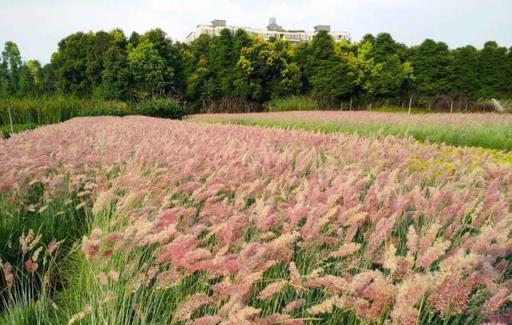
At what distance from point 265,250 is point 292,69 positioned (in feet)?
112

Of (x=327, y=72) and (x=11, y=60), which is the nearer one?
(x=327, y=72)

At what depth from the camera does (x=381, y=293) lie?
A: 132 cm

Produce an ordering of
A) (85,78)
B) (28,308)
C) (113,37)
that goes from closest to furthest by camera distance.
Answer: (28,308) → (113,37) → (85,78)

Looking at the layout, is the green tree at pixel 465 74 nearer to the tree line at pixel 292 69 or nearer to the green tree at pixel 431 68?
the tree line at pixel 292 69

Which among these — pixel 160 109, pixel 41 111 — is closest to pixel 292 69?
pixel 160 109

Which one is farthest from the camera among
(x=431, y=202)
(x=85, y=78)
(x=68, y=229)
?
(x=85, y=78)

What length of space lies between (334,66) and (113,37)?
689 inches

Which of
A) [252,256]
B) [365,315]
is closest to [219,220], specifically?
[252,256]

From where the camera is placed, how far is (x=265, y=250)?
1.53 m

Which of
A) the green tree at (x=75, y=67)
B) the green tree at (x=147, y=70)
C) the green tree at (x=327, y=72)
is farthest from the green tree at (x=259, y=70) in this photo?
the green tree at (x=75, y=67)

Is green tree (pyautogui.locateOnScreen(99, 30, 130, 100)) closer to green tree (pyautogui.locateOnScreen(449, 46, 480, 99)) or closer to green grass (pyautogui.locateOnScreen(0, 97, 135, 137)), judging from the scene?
green grass (pyautogui.locateOnScreen(0, 97, 135, 137))

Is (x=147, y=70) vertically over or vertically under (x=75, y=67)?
under

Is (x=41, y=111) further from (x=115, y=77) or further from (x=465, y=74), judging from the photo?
(x=465, y=74)

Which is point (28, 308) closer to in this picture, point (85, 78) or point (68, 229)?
point (68, 229)
